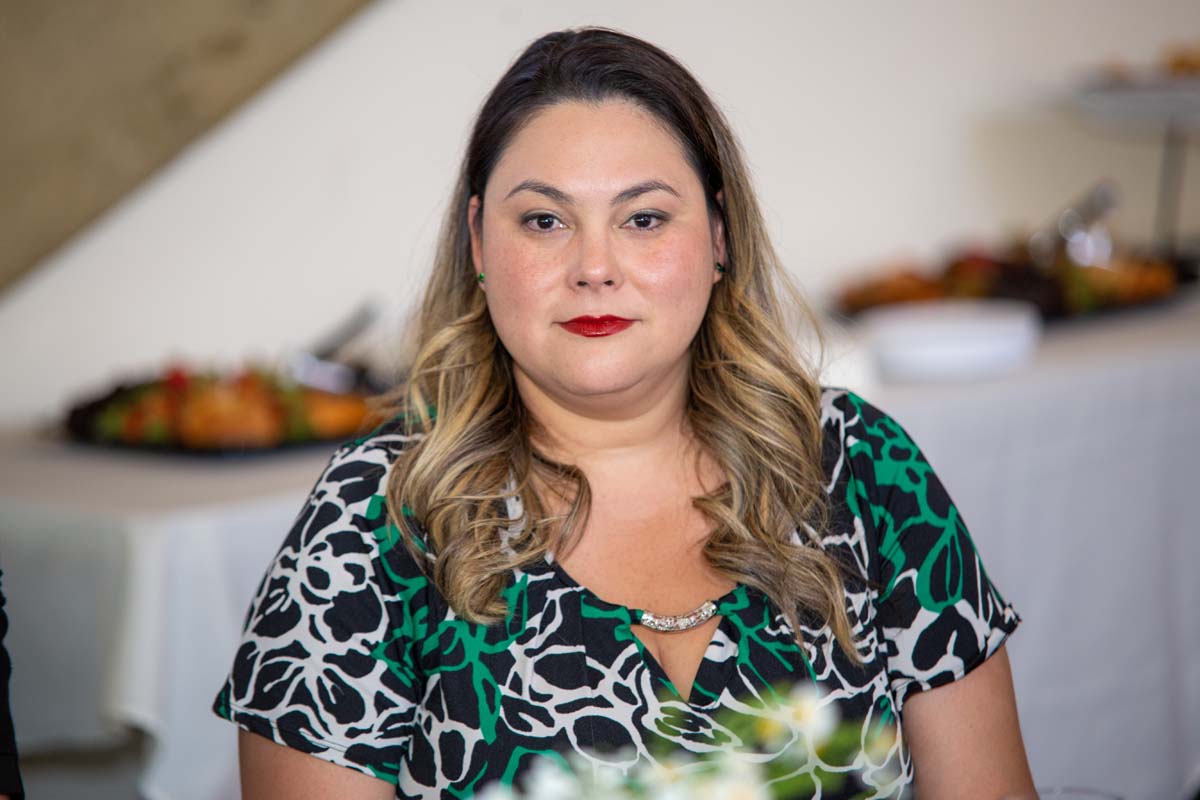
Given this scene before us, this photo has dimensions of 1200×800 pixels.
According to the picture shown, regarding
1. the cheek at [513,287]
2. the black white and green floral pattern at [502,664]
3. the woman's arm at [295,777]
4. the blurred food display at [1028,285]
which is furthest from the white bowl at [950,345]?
the woman's arm at [295,777]

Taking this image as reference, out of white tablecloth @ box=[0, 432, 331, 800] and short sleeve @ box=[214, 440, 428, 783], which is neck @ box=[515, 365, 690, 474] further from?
white tablecloth @ box=[0, 432, 331, 800]

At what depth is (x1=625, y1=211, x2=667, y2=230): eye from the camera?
137 centimetres

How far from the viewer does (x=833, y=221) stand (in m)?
4.08

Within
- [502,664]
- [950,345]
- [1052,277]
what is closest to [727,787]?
[502,664]

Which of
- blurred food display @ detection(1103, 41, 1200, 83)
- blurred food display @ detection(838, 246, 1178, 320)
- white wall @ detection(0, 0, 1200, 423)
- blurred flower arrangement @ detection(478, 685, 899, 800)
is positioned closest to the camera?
blurred flower arrangement @ detection(478, 685, 899, 800)

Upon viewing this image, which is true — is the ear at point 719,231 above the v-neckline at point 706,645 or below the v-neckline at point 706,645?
above

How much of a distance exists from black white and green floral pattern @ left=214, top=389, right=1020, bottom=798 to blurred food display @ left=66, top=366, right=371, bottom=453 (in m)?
0.87

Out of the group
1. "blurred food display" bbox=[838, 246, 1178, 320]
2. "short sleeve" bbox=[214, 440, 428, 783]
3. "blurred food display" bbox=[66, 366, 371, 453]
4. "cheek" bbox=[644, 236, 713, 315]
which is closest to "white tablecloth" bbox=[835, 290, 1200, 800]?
"blurred food display" bbox=[838, 246, 1178, 320]

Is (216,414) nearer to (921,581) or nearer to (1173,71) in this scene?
(921,581)

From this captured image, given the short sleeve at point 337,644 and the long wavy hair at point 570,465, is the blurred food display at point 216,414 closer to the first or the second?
the long wavy hair at point 570,465

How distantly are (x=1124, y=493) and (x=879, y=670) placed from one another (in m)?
1.52

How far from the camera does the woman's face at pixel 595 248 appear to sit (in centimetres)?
134

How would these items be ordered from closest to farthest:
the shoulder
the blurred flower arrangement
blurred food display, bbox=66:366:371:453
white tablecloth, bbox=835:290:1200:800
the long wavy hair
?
1. the blurred flower arrangement
2. the long wavy hair
3. the shoulder
4. blurred food display, bbox=66:366:371:453
5. white tablecloth, bbox=835:290:1200:800

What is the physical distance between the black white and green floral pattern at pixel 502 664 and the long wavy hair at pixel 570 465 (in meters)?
0.03
